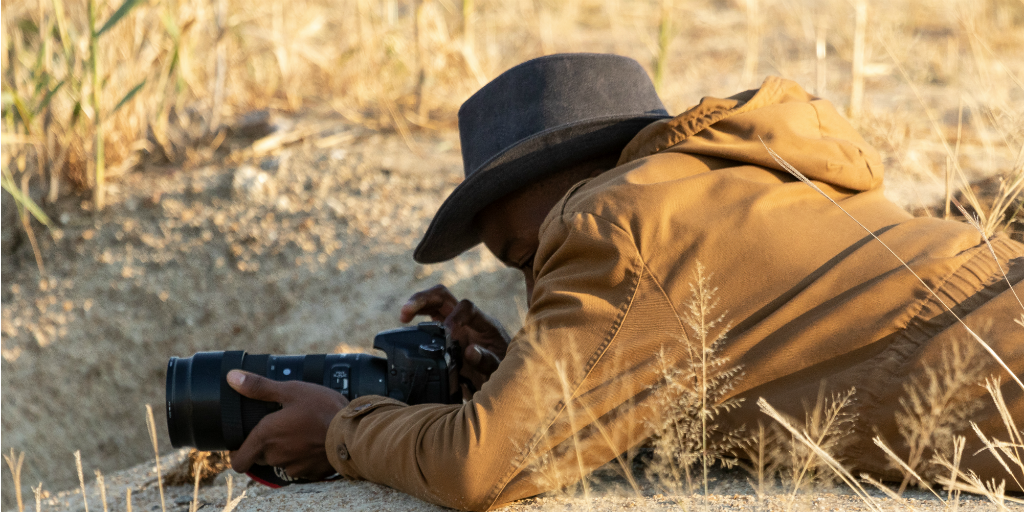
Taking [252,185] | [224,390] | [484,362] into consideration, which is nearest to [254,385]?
[224,390]

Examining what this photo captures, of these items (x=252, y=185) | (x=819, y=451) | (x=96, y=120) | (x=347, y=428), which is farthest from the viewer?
(x=252, y=185)

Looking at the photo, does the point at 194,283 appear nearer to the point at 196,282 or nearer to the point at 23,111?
the point at 196,282

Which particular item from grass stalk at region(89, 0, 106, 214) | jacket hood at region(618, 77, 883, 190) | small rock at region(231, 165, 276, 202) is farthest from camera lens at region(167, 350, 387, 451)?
small rock at region(231, 165, 276, 202)

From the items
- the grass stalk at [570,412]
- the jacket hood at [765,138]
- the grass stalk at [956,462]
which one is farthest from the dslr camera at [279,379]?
the grass stalk at [956,462]

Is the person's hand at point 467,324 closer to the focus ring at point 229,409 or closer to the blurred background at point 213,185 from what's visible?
the focus ring at point 229,409

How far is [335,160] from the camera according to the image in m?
3.75

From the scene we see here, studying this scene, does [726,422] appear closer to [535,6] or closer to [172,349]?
[172,349]

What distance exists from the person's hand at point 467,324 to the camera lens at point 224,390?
29 cm

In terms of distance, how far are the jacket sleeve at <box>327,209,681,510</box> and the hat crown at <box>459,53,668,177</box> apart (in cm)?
42

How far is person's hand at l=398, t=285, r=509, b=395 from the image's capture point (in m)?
2.08

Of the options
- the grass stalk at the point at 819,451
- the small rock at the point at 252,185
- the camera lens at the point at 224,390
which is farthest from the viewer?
the small rock at the point at 252,185

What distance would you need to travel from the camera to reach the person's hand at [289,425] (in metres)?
1.78

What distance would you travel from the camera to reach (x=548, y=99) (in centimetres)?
185

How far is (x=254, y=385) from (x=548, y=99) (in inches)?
35.0
